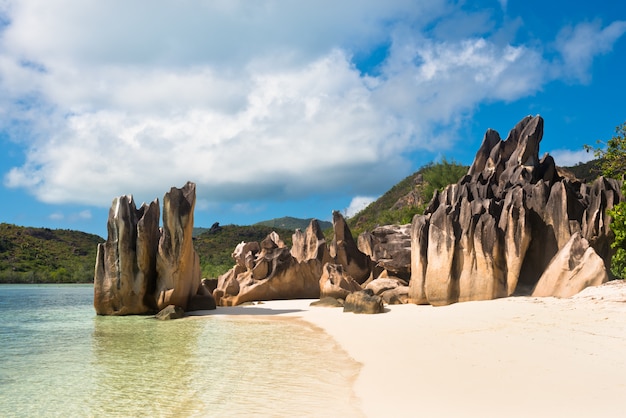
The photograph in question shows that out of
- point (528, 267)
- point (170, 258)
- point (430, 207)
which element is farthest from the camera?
point (430, 207)

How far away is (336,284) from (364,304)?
6.77 metres

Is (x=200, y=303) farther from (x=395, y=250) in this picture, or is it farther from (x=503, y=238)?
(x=503, y=238)

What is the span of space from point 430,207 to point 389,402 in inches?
711

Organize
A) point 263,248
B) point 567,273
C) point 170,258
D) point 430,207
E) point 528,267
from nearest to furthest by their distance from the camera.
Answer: point 567,273
point 528,267
point 170,258
point 430,207
point 263,248

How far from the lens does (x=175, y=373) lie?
8945 mm

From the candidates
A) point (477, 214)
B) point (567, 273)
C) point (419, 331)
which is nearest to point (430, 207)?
point (477, 214)

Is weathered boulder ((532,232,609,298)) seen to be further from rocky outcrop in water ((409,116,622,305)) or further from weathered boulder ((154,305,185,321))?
weathered boulder ((154,305,185,321))

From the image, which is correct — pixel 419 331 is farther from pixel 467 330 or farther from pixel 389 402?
pixel 389 402

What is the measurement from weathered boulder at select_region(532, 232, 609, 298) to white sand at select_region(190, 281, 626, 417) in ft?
3.24

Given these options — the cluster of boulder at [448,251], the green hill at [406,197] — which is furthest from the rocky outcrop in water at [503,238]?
the green hill at [406,197]

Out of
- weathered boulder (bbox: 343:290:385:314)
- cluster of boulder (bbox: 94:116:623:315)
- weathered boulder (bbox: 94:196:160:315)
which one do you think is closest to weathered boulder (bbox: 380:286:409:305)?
cluster of boulder (bbox: 94:116:623:315)

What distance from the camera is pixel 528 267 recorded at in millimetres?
18328

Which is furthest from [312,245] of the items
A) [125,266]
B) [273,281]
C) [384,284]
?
[125,266]

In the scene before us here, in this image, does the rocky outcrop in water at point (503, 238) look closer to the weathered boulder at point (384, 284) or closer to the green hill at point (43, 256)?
the weathered boulder at point (384, 284)
